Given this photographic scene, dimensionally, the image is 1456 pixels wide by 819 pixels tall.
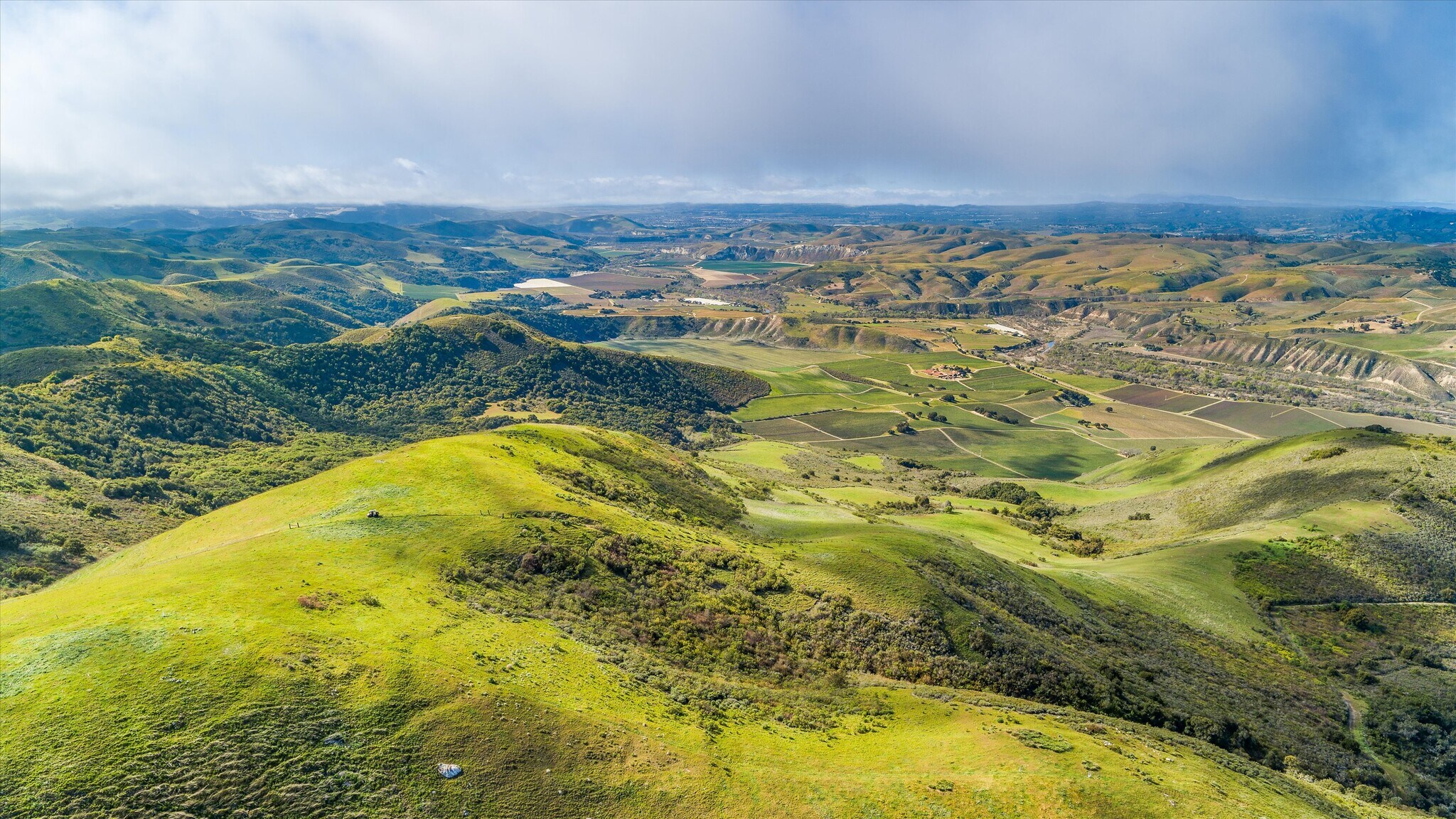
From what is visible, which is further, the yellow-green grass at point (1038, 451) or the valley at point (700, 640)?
the yellow-green grass at point (1038, 451)

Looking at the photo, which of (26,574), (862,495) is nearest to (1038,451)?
(862,495)

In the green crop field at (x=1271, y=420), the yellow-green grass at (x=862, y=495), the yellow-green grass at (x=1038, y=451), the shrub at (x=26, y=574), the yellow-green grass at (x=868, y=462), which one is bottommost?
the yellow-green grass at (x=868, y=462)

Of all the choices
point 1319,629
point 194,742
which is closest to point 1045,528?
point 1319,629

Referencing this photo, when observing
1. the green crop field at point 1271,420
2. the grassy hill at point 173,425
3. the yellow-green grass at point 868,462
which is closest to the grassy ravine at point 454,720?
the grassy hill at point 173,425

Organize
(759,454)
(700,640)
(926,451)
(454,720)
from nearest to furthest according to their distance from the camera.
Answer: (454,720) < (700,640) < (759,454) < (926,451)

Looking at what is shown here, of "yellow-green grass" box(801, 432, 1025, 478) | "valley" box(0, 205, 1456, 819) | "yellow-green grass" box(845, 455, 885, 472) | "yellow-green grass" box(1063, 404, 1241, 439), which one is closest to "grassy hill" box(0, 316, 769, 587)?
"valley" box(0, 205, 1456, 819)

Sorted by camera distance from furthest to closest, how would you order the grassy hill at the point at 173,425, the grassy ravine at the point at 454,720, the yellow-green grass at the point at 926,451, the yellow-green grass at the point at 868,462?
the yellow-green grass at the point at 926,451, the yellow-green grass at the point at 868,462, the grassy hill at the point at 173,425, the grassy ravine at the point at 454,720

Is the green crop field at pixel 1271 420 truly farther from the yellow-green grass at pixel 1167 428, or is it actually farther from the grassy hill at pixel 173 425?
the grassy hill at pixel 173 425

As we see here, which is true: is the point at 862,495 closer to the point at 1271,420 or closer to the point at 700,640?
the point at 700,640

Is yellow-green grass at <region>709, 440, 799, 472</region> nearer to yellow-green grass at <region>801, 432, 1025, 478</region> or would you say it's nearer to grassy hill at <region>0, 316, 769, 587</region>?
yellow-green grass at <region>801, 432, 1025, 478</region>
